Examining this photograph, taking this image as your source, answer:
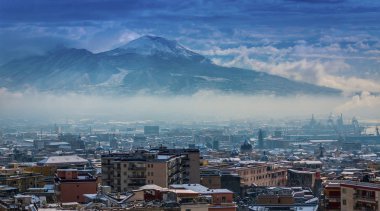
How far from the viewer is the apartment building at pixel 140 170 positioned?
55.7 m

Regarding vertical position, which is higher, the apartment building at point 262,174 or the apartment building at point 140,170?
the apartment building at point 140,170

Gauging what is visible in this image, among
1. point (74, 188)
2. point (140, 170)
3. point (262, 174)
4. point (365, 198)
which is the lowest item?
point (262, 174)

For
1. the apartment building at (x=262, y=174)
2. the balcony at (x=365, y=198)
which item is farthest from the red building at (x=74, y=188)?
the apartment building at (x=262, y=174)

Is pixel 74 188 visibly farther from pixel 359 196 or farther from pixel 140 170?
pixel 359 196

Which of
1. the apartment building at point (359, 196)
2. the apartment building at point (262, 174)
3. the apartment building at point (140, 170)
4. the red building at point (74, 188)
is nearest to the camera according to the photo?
the apartment building at point (359, 196)

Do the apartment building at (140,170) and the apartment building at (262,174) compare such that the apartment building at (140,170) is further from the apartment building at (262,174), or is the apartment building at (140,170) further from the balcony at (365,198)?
the apartment building at (262,174)

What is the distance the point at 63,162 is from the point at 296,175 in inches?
678

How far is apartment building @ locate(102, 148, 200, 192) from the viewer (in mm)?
55688

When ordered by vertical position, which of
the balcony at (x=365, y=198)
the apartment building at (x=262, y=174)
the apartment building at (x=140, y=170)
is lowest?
the apartment building at (x=262, y=174)

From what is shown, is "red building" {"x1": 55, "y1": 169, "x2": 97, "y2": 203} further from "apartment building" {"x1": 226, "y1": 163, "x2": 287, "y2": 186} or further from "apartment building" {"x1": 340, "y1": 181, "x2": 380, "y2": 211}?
"apartment building" {"x1": 226, "y1": 163, "x2": 287, "y2": 186}

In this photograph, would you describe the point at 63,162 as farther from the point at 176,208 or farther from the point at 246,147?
the point at 246,147

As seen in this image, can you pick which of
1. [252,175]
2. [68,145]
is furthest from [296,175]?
[68,145]

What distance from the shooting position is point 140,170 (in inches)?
2210

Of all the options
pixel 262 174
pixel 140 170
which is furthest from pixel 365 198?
pixel 262 174
